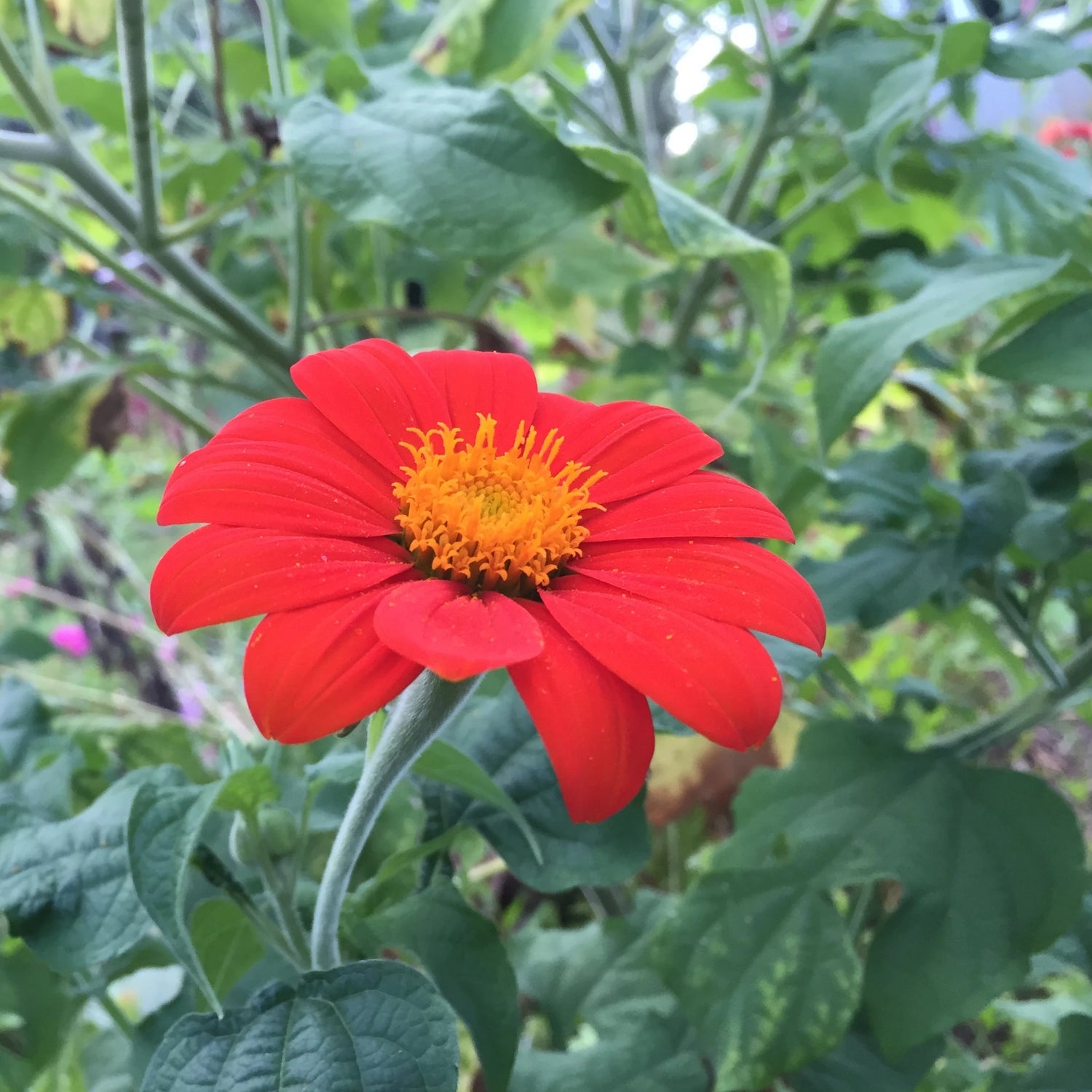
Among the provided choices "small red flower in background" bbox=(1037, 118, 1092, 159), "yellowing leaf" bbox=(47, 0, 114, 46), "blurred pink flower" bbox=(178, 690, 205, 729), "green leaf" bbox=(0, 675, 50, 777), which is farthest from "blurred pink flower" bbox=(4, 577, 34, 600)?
"small red flower in background" bbox=(1037, 118, 1092, 159)

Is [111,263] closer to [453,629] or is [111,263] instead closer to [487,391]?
[487,391]

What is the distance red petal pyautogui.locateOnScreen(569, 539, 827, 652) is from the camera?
10.2 inches

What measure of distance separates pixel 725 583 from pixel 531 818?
18 cm

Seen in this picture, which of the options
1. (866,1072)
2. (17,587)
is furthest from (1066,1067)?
(17,587)

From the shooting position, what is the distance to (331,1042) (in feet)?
0.88

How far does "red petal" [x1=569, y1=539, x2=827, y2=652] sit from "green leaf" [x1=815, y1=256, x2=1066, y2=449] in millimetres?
148

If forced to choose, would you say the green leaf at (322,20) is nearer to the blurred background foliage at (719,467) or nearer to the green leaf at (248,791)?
the blurred background foliage at (719,467)

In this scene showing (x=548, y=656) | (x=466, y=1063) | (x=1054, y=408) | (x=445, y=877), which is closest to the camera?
(x=548, y=656)

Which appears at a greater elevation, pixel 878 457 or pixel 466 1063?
pixel 878 457

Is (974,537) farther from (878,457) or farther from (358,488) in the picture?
(358,488)

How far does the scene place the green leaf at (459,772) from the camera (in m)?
0.30

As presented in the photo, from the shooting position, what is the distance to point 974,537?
1.54 feet

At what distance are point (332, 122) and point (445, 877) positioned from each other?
36 centimetres

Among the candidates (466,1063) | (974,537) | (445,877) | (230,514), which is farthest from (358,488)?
(466,1063)
